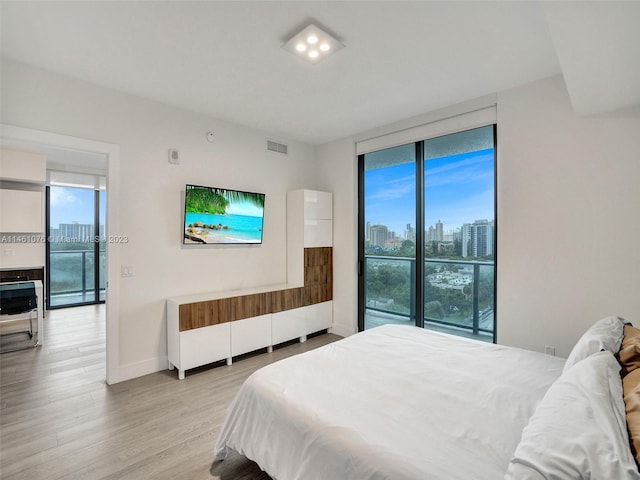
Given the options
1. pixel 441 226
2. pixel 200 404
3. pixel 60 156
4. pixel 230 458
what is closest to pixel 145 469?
pixel 230 458

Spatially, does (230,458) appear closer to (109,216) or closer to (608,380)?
(608,380)

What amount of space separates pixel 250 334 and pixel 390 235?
2152mm

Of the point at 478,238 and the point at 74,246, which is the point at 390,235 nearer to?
the point at 478,238

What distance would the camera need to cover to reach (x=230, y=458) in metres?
2.03

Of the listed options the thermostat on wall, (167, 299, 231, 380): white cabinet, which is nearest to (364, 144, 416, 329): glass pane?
(167, 299, 231, 380): white cabinet

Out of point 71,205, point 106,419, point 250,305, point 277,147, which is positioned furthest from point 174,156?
point 71,205

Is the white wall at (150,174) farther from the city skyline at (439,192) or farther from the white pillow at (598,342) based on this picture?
the white pillow at (598,342)

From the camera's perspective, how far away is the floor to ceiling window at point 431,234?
340 centimetres

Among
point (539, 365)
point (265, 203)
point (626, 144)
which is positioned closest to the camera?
point (539, 365)

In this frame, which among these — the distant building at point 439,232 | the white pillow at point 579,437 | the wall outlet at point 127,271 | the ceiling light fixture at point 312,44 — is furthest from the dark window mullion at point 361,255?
the white pillow at point 579,437

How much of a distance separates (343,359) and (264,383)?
0.58m

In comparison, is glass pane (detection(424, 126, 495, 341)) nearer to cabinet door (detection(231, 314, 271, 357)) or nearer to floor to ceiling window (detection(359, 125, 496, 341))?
floor to ceiling window (detection(359, 125, 496, 341))

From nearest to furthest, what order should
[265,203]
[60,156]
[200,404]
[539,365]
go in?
[539,365], [200,404], [265,203], [60,156]

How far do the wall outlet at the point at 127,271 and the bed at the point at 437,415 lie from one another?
6.59ft
